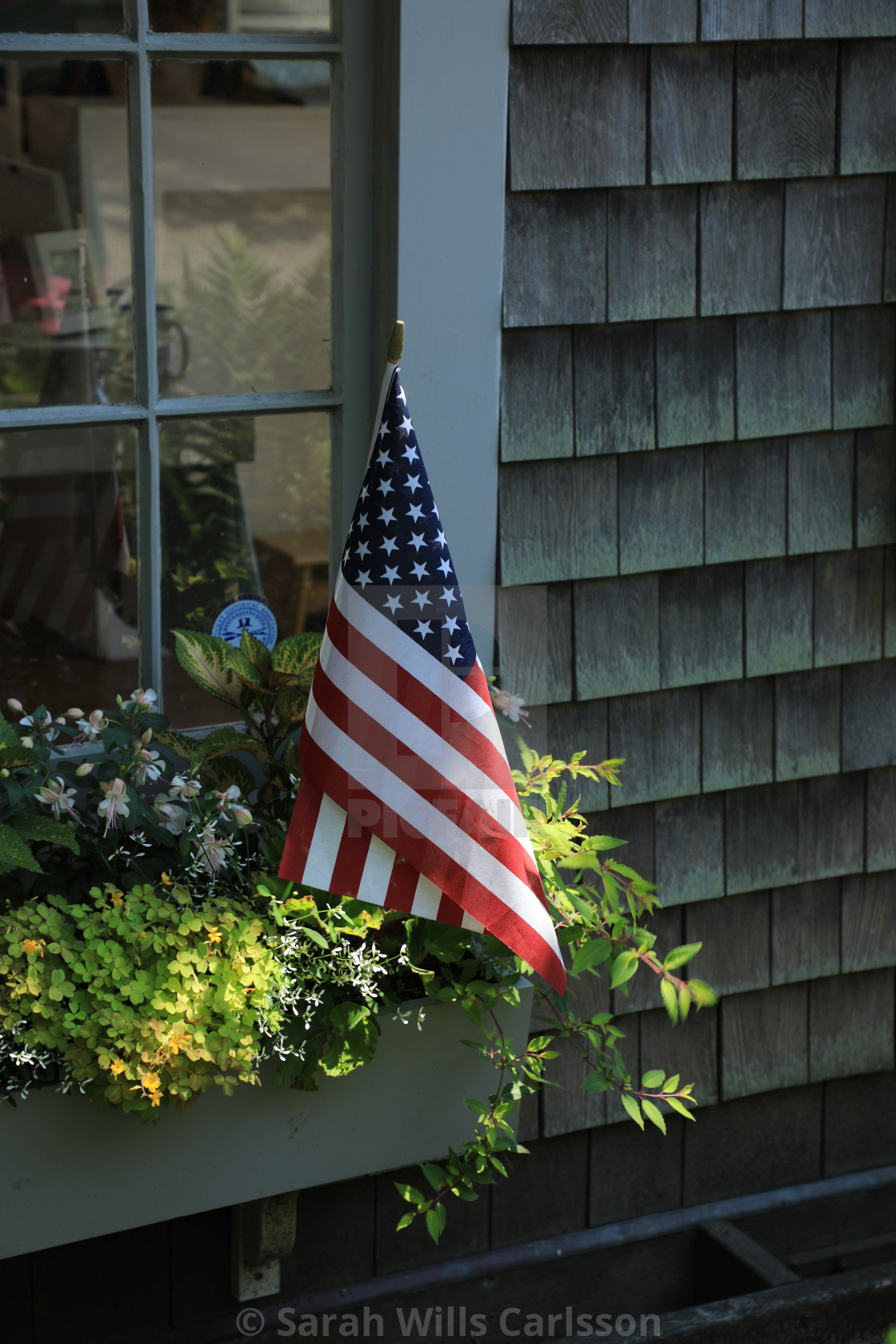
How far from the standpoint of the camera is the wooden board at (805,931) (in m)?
2.27

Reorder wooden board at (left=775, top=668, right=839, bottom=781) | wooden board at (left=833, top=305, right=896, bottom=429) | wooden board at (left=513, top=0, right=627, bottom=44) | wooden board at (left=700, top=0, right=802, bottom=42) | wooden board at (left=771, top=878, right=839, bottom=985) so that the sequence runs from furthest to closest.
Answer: wooden board at (left=771, top=878, right=839, bottom=985)
wooden board at (left=775, top=668, right=839, bottom=781)
wooden board at (left=833, top=305, right=896, bottom=429)
wooden board at (left=700, top=0, right=802, bottom=42)
wooden board at (left=513, top=0, right=627, bottom=44)

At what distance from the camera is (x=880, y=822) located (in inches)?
90.4

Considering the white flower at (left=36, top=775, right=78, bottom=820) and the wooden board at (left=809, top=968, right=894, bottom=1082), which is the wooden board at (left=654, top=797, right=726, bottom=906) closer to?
the wooden board at (left=809, top=968, right=894, bottom=1082)

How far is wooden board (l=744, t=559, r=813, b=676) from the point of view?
2.09 metres

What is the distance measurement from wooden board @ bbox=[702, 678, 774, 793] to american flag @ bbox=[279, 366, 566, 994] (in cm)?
67

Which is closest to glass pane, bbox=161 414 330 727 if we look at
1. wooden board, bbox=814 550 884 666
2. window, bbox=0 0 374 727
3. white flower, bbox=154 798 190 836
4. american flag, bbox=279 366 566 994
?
window, bbox=0 0 374 727

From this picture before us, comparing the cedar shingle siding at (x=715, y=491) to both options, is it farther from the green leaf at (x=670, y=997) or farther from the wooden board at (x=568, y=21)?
the green leaf at (x=670, y=997)

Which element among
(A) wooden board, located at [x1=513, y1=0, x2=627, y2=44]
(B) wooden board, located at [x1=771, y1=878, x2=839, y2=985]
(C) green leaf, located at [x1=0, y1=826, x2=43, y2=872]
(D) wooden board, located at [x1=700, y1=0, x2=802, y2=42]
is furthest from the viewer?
(B) wooden board, located at [x1=771, y1=878, x2=839, y2=985]

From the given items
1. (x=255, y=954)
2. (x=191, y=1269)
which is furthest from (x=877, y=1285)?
(x=255, y=954)

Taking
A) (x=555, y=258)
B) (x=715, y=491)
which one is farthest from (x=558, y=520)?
(x=555, y=258)

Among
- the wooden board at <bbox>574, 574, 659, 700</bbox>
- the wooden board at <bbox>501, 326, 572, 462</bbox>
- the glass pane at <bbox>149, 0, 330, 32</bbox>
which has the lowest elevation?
the wooden board at <bbox>574, 574, 659, 700</bbox>

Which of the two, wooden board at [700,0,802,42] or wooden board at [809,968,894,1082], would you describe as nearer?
wooden board at [700,0,802,42]

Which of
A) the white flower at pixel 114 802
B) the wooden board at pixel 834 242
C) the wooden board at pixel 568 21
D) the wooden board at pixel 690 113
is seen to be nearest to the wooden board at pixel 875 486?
the wooden board at pixel 834 242

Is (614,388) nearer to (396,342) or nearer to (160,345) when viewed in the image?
(396,342)
